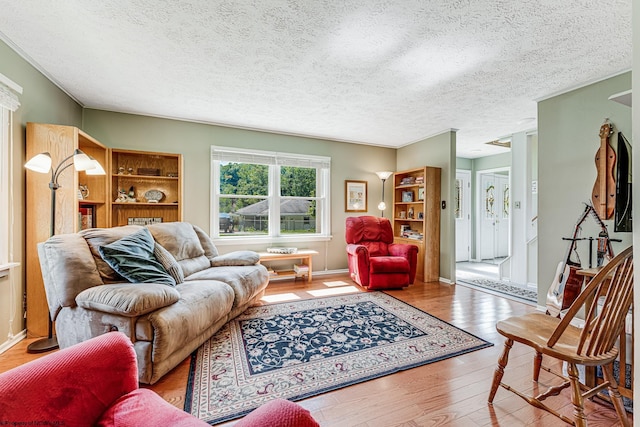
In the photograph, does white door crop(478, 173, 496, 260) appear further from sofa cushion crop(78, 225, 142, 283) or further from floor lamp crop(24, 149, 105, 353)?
floor lamp crop(24, 149, 105, 353)

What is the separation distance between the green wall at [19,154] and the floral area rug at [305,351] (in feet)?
5.35

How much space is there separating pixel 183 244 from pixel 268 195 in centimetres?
179

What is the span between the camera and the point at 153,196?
3762 millimetres

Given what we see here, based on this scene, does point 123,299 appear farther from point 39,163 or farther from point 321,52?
point 321,52

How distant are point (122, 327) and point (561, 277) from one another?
3.53 meters

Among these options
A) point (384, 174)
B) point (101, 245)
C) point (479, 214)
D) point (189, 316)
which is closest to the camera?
point (189, 316)

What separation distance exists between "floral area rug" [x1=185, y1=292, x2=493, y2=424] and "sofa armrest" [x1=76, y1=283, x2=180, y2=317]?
568mm

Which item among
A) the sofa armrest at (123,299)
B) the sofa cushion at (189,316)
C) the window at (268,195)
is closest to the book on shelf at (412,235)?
the window at (268,195)

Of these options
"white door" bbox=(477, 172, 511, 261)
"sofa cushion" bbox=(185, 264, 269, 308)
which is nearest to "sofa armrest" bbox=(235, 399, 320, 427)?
"sofa cushion" bbox=(185, 264, 269, 308)

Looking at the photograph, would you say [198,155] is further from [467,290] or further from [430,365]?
[467,290]

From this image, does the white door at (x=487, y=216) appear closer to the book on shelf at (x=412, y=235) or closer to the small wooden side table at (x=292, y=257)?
the book on shelf at (x=412, y=235)

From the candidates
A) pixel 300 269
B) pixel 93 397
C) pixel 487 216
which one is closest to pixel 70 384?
pixel 93 397

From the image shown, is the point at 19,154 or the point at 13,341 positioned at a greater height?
the point at 19,154

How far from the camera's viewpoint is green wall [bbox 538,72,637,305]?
2.64 metres
